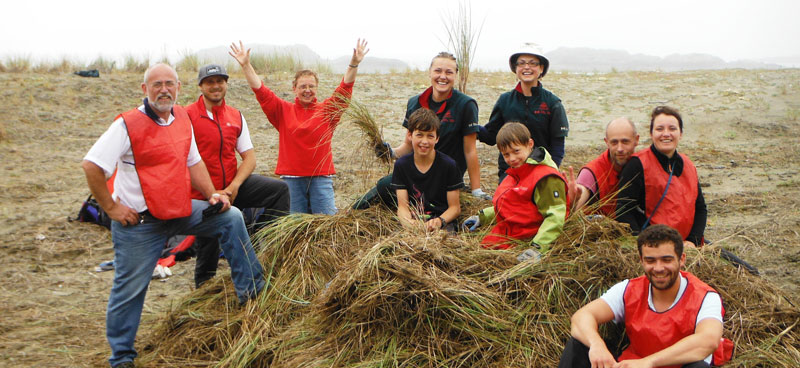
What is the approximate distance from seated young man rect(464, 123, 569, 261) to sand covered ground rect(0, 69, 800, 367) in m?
1.34

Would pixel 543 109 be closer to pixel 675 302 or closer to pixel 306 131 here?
pixel 306 131

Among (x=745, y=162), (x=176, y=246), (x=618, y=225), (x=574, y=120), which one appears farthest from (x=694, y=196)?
(x=574, y=120)

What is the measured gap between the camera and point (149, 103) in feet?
11.2

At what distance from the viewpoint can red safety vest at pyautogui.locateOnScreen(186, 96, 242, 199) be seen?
14.0ft

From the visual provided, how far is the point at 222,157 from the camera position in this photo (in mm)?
4324

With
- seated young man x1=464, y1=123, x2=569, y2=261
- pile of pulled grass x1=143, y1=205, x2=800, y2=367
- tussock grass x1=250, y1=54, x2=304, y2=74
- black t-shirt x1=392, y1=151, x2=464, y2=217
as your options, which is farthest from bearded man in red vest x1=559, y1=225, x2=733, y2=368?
tussock grass x1=250, y1=54, x2=304, y2=74

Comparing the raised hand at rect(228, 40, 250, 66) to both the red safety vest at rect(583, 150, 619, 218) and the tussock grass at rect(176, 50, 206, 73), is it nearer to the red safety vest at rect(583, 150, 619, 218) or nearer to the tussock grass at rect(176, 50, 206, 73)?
the red safety vest at rect(583, 150, 619, 218)

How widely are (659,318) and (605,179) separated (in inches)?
54.7

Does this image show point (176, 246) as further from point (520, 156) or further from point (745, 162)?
point (745, 162)

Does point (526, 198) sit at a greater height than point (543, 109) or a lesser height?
lesser

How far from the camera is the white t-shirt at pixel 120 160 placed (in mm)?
3203

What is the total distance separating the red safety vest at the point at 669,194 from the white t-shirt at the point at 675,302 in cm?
101

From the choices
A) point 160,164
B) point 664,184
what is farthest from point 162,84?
point 664,184

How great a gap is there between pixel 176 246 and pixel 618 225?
4158mm
